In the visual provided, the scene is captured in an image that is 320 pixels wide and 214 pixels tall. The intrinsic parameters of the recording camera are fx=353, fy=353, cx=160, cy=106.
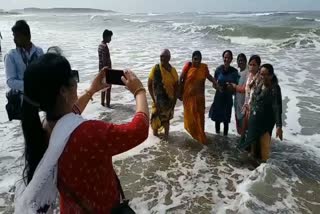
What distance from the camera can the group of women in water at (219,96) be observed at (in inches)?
190

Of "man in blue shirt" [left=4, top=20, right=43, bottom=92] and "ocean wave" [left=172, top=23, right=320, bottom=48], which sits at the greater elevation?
"man in blue shirt" [left=4, top=20, right=43, bottom=92]

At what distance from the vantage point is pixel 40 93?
1.35 metres

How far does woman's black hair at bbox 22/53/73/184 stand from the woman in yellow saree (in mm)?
4225

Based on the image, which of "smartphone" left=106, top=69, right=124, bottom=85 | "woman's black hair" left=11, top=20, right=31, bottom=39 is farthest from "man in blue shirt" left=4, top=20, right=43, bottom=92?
"smartphone" left=106, top=69, right=124, bottom=85

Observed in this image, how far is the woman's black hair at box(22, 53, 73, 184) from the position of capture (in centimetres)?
134

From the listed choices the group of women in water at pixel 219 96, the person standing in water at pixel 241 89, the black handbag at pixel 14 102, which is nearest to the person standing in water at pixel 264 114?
the group of women in water at pixel 219 96

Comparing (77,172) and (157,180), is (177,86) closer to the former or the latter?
(157,180)

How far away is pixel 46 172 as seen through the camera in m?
1.34

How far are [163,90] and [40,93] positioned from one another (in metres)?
4.40

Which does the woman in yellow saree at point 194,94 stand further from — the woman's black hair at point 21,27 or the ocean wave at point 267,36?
the ocean wave at point 267,36

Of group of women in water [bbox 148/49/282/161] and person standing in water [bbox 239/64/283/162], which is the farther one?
group of women in water [bbox 148/49/282/161]

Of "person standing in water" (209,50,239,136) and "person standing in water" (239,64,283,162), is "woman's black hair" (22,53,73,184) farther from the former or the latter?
"person standing in water" (209,50,239,136)

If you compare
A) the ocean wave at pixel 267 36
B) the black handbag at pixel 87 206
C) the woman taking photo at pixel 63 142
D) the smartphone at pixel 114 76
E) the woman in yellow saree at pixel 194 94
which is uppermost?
the smartphone at pixel 114 76

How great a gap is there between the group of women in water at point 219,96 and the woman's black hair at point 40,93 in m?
3.71
